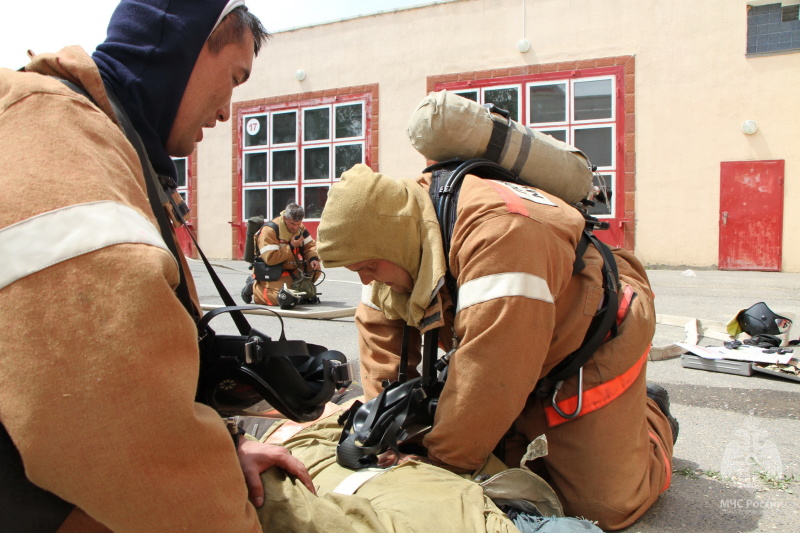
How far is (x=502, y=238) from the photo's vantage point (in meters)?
2.04

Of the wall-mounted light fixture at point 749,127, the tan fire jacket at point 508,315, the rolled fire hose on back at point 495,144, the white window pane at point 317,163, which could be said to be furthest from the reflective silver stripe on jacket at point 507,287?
the white window pane at point 317,163

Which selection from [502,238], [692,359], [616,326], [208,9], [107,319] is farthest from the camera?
[692,359]

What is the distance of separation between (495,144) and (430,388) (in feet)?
3.26

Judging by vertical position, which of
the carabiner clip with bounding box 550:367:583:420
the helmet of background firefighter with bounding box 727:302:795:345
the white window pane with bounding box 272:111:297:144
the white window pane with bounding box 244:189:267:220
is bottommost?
the helmet of background firefighter with bounding box 727:302:795:345

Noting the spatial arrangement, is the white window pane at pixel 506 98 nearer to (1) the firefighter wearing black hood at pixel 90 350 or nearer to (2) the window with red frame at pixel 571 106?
(2) the window with red frame at pixel 571 106

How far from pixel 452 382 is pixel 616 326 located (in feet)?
2.22

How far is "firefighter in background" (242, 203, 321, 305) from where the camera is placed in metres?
8.65

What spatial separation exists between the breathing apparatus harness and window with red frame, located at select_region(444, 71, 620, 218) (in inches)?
436

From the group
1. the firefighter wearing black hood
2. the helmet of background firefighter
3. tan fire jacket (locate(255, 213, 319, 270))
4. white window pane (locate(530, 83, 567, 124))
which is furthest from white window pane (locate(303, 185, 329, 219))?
the firefighter wearing black hood

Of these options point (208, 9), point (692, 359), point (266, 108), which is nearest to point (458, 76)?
point (266, 108)

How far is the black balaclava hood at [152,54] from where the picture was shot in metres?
1.17

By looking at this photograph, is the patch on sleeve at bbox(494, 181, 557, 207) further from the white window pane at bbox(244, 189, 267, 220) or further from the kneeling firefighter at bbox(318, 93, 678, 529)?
the white window pane at bbox(244, 189, 267, 220)

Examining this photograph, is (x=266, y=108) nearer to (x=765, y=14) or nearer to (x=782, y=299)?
(x=765, y=14)

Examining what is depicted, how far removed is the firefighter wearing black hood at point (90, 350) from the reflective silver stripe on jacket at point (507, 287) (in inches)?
48.4
